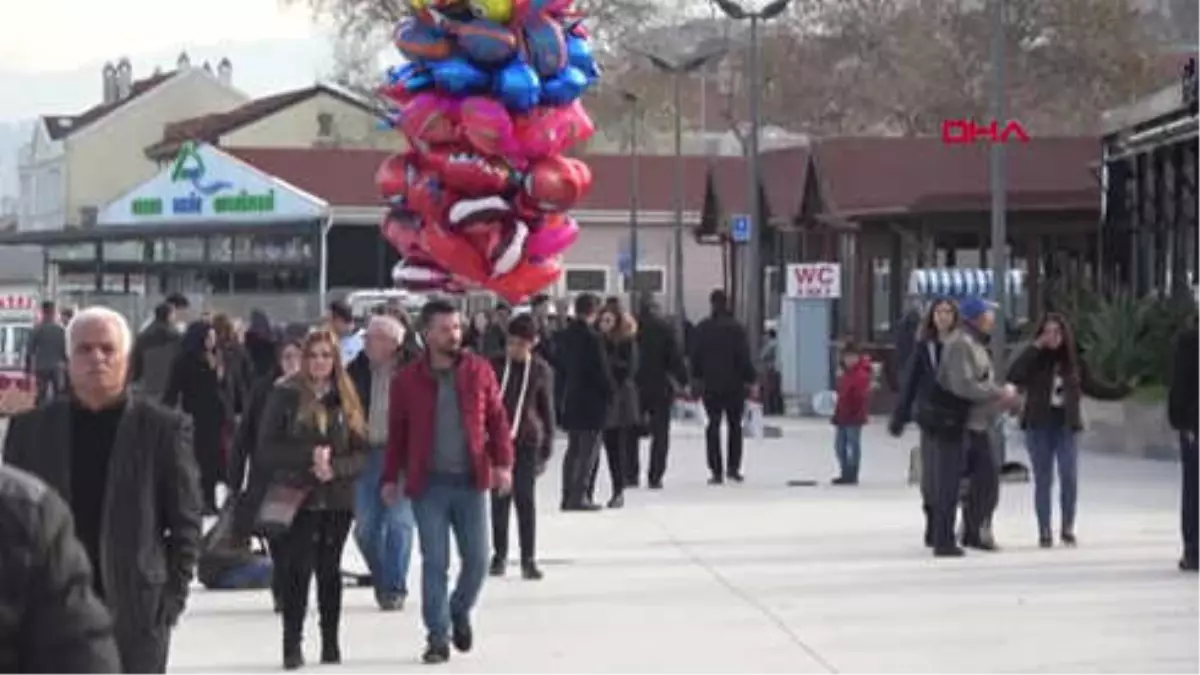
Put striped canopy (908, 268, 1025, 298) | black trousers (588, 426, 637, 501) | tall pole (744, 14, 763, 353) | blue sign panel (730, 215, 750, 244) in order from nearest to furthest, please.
→ black trousers (588, 426, 637, 501), striped canopy (908, 268, 1025, 298), tall pole (744, 14, 763, 353), blue sign panel (730, 215, 750, 244)

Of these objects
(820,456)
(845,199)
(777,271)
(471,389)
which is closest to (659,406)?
(820,456)

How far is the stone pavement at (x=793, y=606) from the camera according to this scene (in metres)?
12.7

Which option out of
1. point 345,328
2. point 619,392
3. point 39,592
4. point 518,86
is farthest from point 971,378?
point 518,86

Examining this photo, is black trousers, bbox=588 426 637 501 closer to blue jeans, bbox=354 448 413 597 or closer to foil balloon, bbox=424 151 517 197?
blue jeans, bbox=354 448 413 597

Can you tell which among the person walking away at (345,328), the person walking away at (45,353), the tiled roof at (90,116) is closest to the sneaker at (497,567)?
the person walking away at (345,328)

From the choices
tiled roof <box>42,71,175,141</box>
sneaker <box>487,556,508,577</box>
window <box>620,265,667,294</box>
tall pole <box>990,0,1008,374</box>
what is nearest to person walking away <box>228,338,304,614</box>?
sneaker <box>487,556,508,577</box>

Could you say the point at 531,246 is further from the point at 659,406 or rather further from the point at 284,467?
the point at 284,467

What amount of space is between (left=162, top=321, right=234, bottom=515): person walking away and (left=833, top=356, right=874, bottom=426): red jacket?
6425 millimetres

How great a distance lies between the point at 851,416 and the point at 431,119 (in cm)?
1245

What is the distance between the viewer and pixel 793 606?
1486 centimetres

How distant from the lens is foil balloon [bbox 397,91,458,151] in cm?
3556

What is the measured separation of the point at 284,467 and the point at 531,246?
2461 centimetres

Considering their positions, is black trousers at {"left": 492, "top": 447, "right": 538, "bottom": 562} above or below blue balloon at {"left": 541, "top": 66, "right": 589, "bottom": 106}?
below

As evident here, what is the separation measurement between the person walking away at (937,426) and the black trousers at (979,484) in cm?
9
